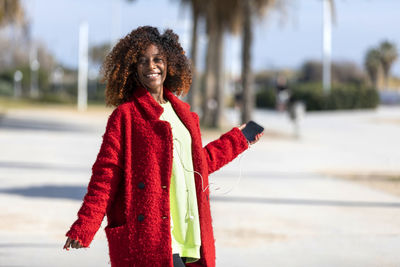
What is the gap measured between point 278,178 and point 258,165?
6.49 feet

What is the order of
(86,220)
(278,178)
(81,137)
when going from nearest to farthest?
(86,220)
(278,178)
(81,137)

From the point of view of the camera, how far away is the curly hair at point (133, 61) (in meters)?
3.40

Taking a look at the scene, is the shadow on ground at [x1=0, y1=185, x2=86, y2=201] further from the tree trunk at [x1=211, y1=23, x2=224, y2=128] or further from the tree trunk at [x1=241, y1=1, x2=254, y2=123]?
the tree trunk at [x1=211, y1=23, x2=224, y2=128]

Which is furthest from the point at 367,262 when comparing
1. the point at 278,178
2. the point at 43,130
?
the point at 43,130

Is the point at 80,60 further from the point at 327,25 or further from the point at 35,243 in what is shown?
the point at 35,243

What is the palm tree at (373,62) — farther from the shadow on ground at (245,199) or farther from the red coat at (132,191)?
the red coat at (132,191)

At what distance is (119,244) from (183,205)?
1.08ft

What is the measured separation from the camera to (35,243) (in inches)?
255

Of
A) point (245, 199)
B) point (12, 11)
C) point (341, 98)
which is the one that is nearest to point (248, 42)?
point (12, 11)

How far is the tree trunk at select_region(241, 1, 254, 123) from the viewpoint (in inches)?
859

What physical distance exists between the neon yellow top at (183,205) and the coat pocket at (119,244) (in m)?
0.21

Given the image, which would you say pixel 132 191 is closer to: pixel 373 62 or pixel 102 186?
pixel 102 186

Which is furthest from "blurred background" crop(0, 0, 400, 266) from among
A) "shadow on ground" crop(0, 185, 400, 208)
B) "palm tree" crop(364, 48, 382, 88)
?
"palm tree" crop(364, 48, 382, 88)

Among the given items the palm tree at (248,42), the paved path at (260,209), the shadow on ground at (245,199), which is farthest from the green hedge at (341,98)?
the shadow on ground at (245,199)
